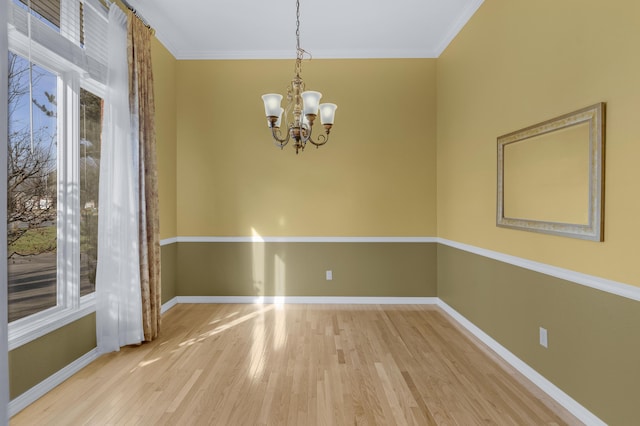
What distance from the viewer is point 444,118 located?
4.22 m

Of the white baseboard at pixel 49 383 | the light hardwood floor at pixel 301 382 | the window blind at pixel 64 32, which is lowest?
the light hardwood floor at pixel 301 382

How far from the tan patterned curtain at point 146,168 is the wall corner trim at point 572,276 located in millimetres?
3227

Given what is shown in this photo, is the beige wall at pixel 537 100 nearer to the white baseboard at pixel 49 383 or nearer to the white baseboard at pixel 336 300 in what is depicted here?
the white baseboard at pixel 336 300

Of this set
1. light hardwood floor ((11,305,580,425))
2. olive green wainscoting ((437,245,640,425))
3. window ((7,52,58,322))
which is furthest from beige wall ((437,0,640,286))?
window ((7,52,58,322))

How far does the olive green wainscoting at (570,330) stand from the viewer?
178 centimetres

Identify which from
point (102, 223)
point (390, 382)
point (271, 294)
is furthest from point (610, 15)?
point (271, 294)

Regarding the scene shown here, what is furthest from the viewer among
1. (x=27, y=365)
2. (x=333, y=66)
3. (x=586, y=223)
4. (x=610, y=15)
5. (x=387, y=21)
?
(x=333, y=66)

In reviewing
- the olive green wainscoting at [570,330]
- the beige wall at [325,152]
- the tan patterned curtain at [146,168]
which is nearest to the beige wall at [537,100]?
the olive green wainscoting at [570,330]

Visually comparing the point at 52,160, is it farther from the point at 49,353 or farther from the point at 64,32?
the point at 49,353

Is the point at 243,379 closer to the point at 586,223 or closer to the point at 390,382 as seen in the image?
the point at 390,382

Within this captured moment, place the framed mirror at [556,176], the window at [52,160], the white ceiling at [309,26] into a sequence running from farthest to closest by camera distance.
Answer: the white ceiling at [309,26], the window at [52,160], the framed mirror at [556,176]

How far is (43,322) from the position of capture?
7.91 feet

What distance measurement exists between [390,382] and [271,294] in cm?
232

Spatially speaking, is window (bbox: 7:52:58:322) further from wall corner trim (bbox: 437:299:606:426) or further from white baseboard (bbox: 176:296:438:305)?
wall corner trim (bbox: 437:299:606:426)
